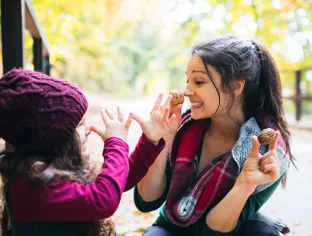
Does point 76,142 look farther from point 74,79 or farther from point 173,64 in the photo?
point 173,64

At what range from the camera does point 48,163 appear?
46.4 inches

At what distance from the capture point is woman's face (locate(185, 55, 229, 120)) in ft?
5.47

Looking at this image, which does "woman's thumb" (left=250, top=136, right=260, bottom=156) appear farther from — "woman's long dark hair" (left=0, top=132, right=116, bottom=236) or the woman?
"woman's long dark hair" (left=0, top=132, right=116, bottom=236)

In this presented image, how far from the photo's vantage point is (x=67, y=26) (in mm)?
6828

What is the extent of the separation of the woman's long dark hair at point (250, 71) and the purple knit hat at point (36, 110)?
29.8 inches

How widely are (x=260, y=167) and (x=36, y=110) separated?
0.85m

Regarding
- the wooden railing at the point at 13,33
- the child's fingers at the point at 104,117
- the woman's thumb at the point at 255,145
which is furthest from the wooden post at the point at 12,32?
the woman's thumb at the point at 255,145

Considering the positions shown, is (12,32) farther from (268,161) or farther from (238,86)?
(268,161)

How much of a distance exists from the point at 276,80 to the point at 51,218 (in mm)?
1212

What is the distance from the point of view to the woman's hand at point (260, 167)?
1388 millimetres

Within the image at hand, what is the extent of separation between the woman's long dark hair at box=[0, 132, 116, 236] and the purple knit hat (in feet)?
0.11

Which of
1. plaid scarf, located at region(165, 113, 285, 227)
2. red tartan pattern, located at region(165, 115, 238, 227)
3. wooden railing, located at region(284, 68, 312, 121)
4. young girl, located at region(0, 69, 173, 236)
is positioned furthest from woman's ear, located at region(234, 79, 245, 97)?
wooden railing, located at region(284, 68, 312, 121)

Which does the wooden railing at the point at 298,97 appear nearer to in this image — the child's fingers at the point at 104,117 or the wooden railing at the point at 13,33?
the wooden railing at the point at 13,33

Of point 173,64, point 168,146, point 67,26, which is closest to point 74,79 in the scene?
point 173,64
